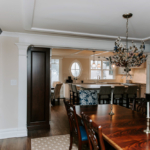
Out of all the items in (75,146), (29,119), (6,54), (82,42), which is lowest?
(75,146)

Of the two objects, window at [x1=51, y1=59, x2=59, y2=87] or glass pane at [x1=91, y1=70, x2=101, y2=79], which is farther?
glass pane at [x1=91, y1=70, x2=101, y2=79]

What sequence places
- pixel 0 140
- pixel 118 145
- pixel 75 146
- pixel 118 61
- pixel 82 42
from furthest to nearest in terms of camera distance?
pixel 82 42, pixel 0 140, pixel 75 146, pixel 118 61, pixel 118 145

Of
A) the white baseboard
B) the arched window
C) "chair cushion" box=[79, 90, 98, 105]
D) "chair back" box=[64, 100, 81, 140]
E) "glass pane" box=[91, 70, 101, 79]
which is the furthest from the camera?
"glass pane" box=[91, 70, 101, 79]

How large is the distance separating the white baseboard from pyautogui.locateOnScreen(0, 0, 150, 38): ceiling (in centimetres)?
217

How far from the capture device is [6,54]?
11.0ft

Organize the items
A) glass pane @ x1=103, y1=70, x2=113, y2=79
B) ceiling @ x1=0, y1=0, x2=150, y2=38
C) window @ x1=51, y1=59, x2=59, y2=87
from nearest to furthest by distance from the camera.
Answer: ceiling @ x1=0, y1=0, x2=150, y2=38 < window @ x1=51, y1=59, x2=59, y2=87 < glass pane @ x1=103, y1=70, x2=113, y2=79

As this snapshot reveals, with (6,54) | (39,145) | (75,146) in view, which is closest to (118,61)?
(75,146)

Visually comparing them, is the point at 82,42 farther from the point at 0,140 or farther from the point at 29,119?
the point at 0,140

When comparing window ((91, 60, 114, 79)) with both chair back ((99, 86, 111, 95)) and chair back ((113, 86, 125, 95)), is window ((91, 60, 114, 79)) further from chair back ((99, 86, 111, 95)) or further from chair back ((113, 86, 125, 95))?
chair back ((99, 86, 111, 95))

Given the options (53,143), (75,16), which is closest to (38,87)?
(53,143)

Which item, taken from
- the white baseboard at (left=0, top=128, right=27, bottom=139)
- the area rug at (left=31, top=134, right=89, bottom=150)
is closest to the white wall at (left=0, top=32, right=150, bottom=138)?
the white baseboard at (left=0, top=128, right=27, bottom=139)

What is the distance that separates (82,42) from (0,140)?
2.87m

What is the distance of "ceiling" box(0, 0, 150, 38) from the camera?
201 centimetres

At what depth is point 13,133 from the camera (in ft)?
11.1
